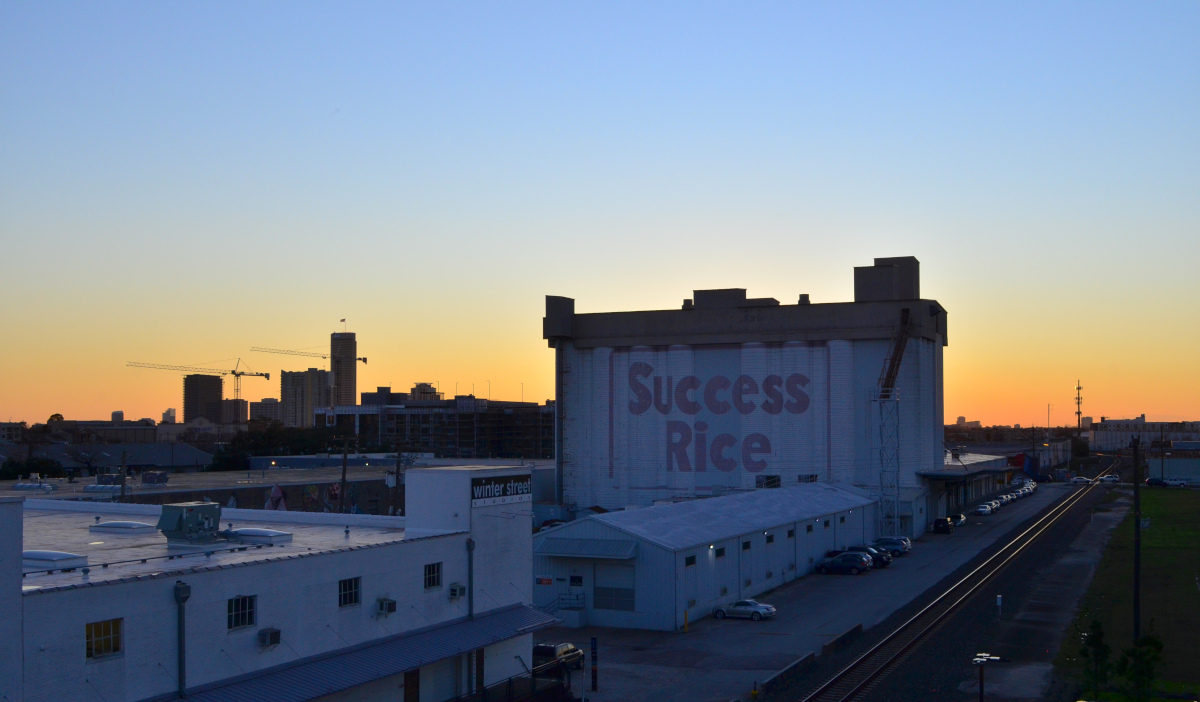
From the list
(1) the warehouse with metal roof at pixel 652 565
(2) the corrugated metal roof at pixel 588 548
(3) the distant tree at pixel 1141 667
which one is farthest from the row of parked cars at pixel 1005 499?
(3) the distant tree at pixel 1141 667

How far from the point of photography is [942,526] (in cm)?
8244

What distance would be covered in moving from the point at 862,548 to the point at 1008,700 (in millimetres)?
32822

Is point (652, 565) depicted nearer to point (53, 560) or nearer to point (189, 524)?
point (189, 524)

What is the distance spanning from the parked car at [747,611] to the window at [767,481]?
38.2m

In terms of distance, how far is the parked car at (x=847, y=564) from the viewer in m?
59.3

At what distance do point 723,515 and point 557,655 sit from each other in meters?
21.7

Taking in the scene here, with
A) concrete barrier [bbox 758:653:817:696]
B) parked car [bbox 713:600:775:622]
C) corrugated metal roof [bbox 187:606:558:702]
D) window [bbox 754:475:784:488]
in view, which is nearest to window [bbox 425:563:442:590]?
corrugated metal roof [bbox 187:606:558:702]

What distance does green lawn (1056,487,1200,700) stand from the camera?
36.1 m

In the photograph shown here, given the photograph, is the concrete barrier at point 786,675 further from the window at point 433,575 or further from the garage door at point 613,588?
the window at point 433,575

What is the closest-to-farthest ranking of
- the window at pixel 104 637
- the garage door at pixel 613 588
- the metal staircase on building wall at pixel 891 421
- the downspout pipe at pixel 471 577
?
the window at pixel 104 637, the downspout pipe at pixel 471 577, the garage door at pixel 613 588, the metal staircase on building wall at pixel 891 421

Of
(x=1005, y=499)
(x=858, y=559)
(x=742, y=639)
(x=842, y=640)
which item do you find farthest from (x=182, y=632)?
(x=1005, y=499)

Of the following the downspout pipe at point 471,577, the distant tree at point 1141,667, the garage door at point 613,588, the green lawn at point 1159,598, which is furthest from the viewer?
the garage door at point 613,588

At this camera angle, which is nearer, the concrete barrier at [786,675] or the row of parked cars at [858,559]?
the concrete barrier at [786,675]

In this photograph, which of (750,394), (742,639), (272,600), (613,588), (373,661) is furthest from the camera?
Answer: (750,394)
